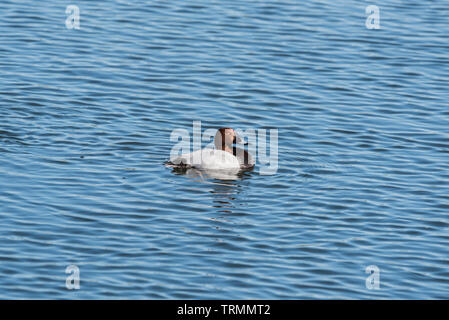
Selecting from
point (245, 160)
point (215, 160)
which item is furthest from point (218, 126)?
point (215, 160)

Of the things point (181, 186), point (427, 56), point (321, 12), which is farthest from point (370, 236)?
point (321, 12)

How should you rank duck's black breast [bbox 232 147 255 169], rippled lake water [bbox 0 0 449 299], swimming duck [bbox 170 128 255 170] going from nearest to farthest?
rippled lake water [bbox 0 0 449 299], swimming duck [bbox 170 128 255 170], duck's black breast [bbox 232 147 255 169]

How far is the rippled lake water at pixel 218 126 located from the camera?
11.3 meters

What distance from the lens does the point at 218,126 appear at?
55.9ft

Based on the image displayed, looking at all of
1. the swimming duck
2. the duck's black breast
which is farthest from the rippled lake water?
the duck's black breast

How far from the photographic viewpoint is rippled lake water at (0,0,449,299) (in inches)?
444

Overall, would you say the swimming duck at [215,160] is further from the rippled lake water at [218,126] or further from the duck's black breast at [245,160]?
the rippled lake water at [218,126]

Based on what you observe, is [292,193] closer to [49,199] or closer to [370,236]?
[370,236]

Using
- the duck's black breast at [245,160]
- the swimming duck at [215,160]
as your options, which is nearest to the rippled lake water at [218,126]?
the swimming duck at [215,160]

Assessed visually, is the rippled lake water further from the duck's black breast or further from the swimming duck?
the duck's black breast

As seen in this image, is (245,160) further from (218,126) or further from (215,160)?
(218,126)

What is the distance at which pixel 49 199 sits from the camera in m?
13.3

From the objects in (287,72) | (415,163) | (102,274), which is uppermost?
(287,72)

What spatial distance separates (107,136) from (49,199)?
3.11 m
